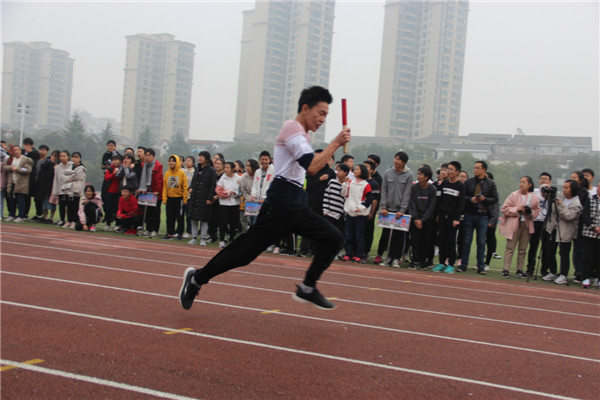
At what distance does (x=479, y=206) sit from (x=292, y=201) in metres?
7.46

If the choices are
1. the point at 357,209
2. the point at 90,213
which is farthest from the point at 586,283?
the point at 90,213

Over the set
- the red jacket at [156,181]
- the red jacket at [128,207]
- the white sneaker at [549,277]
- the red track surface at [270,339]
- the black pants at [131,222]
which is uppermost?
the red jacket at [156,181]

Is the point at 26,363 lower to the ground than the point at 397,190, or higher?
lower

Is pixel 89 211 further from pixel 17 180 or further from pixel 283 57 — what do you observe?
pixel 283 57

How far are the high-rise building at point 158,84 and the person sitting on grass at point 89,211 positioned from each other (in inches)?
6828

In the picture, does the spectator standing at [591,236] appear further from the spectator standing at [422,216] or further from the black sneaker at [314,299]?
the black sneaker at [314,299]

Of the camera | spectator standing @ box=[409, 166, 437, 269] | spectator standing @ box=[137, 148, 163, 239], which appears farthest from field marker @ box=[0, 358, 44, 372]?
spectator standing @ box=[137, 148, 163, 239]

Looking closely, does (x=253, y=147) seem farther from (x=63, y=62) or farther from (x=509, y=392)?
(x=63, y=62)

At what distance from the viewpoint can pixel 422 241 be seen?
466 inches

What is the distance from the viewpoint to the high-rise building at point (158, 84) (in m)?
185

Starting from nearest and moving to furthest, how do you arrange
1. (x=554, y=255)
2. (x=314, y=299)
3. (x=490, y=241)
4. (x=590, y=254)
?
1. (x=314, y=299)
2. (x=590, y=254)
3. (x=554, y=255)
4. (x=490, y=241)

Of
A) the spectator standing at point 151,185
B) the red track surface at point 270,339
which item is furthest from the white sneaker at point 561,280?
the spectator standing at point 151,185

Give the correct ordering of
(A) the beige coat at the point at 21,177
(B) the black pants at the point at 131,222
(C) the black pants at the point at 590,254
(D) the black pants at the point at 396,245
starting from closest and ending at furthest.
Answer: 1. (C) the black pants at the point at 590,254
2. (D) the black pants at the point at 396,245
3. (B) the black pants at the point at 131,222
4. (A) the beige coat at the point at 21,177

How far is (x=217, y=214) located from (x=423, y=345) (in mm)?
9229
